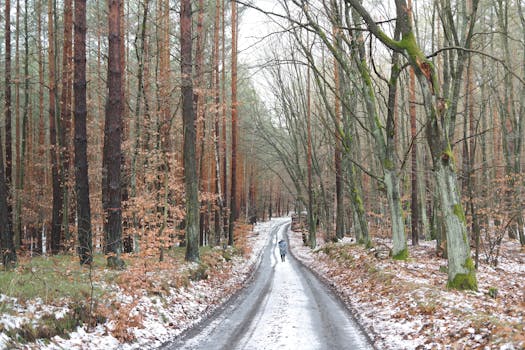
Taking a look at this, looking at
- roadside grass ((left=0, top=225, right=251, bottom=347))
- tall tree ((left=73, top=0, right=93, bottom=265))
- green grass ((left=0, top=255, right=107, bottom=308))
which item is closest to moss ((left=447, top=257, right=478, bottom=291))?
roadside grass ((left=0, top=225, right=251, bottom=347))

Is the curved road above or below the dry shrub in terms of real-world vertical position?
below

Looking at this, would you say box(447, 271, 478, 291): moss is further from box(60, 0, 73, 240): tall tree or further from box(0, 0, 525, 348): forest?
box(60, 0, 73, 240): tall tree

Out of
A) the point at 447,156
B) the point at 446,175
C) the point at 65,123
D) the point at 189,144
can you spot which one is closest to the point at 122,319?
the point at 446,175

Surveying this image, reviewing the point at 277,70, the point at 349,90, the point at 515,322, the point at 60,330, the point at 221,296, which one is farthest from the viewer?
the point at 277,70

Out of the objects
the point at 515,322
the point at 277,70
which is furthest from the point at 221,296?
the point at 277,70

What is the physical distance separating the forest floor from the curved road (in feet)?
1.72

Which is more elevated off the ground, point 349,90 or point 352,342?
point 349,90

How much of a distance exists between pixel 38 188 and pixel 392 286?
823 inches

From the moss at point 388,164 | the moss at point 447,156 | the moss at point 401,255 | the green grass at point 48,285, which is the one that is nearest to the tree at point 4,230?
the green grass at point 48,285

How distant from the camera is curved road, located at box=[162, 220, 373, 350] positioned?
6914 mm

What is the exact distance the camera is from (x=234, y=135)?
71.5 feet

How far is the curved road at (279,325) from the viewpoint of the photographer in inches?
272

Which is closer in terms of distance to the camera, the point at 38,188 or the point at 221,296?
the point at 221,296

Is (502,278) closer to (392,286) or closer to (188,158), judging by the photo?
(392,286)
